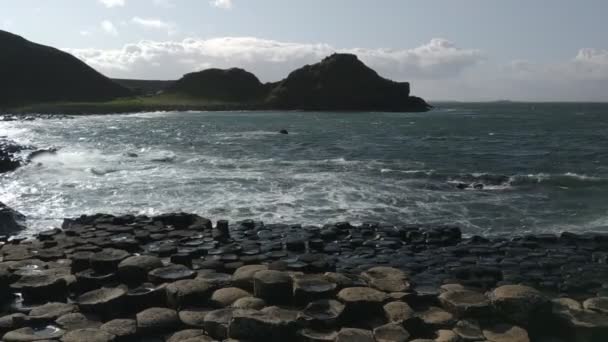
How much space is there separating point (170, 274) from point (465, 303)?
5.79m

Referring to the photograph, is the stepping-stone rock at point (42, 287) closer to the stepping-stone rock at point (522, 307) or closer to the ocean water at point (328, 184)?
the stepping-stone rock at point (522, 307)

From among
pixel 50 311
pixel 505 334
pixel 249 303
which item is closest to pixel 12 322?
pixel 50 311

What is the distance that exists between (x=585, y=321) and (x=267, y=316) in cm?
548

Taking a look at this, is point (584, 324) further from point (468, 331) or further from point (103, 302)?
point (103, 302)

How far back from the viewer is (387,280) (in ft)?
36.4

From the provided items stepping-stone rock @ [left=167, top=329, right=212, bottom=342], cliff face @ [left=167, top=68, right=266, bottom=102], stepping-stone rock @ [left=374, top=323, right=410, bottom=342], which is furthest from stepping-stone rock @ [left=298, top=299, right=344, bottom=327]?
cliff face @ [left=167, top=68, right=266, bottom=102]

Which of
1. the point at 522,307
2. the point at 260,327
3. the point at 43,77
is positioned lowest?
the point at 522,307

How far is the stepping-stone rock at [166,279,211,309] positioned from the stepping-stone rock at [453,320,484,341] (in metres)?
4.43

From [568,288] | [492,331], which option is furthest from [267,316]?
[568,288]

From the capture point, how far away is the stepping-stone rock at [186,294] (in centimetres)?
989

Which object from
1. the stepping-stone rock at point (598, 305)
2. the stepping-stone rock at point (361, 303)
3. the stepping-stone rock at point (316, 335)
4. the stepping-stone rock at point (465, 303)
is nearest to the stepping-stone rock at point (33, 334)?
the stepping-stone rock at point (316, 335)

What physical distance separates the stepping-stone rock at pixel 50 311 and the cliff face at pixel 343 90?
154m

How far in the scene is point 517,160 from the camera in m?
39.9

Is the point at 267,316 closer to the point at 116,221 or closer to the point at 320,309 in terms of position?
the point at 320,309
